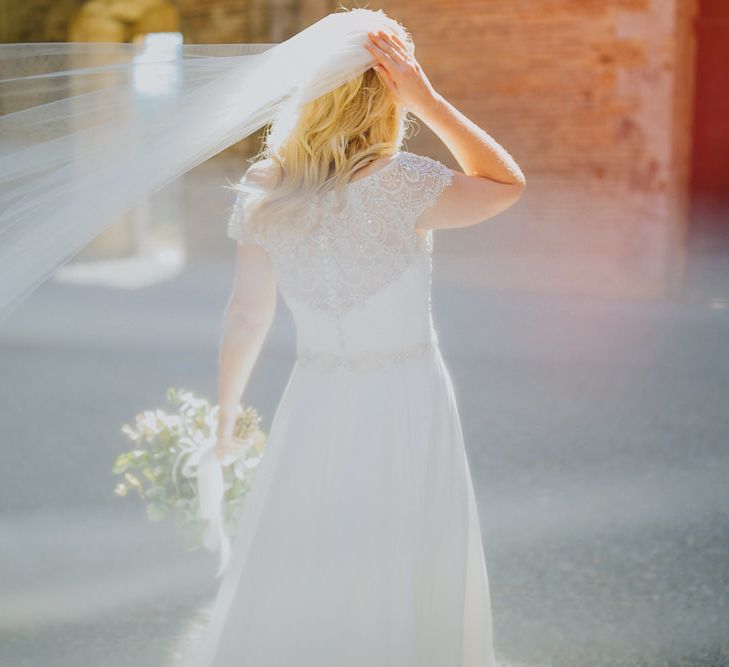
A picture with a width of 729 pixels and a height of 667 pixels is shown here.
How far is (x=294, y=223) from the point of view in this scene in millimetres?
2455

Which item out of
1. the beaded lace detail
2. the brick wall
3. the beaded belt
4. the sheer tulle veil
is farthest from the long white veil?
the brick wall

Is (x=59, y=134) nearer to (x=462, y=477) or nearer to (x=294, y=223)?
(x=294, y=223)

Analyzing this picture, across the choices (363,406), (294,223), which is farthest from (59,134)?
(363,406)

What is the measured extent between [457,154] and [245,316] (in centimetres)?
63

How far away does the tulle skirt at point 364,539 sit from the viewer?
2.54 m

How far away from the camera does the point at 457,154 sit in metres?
2.52

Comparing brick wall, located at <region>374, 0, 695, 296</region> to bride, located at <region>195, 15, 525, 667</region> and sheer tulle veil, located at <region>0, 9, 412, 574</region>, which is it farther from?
bride, located at <region>195, 15, 525, 667</region>

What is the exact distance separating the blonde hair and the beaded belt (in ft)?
1.18

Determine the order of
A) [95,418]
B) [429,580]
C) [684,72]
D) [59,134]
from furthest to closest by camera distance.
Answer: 1. [684,72]
2. [95,418]
3. [59,134]
4. [429,580]

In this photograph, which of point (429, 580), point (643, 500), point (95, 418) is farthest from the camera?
point (95, 418)

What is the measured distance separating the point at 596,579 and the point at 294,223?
6.48 feet

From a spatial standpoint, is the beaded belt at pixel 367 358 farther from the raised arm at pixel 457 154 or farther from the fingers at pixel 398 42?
the fingers at pixel 398 42

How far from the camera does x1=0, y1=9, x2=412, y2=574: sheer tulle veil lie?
8.41ft

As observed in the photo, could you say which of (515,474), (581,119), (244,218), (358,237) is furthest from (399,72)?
(581,119)
